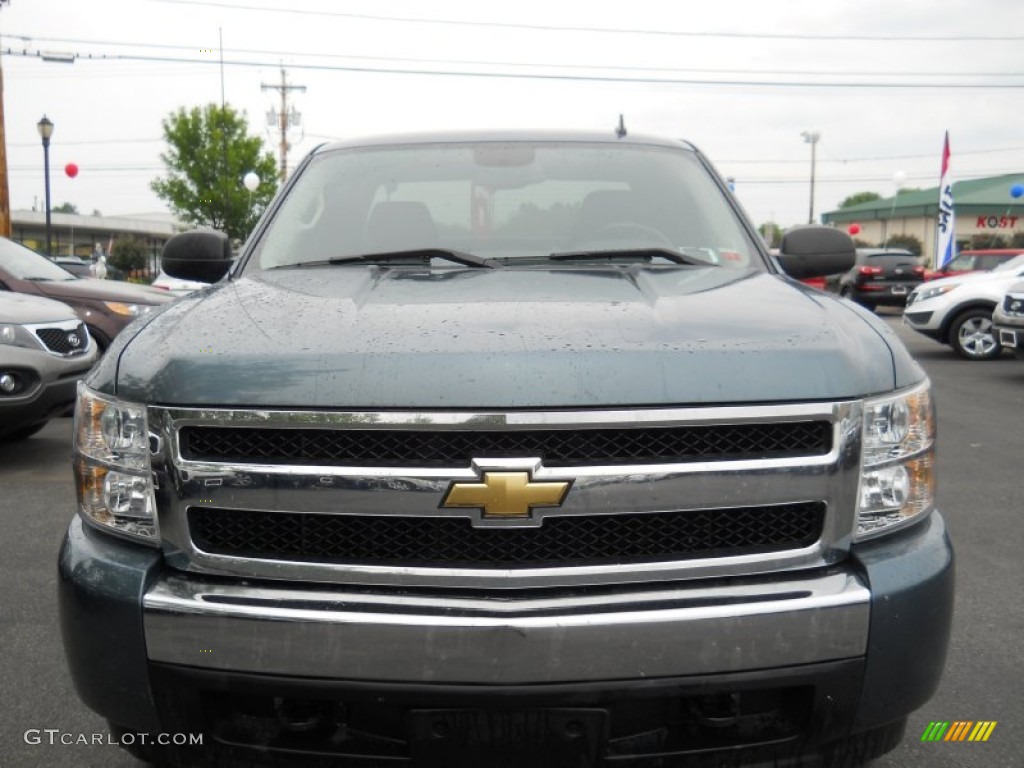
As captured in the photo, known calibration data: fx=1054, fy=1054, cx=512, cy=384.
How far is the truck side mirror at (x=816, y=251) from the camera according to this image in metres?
3.72

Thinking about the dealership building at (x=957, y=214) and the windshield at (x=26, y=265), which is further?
the dealership building at (x=957, y=214)

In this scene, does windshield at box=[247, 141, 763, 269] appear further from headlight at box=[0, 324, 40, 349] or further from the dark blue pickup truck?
headlight at box=[0, 324, 40, 349]

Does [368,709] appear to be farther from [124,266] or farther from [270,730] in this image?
[124,266]

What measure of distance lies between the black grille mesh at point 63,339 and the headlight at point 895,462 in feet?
20.9

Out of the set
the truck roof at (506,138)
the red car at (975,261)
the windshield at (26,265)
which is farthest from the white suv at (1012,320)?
the red car at (975,261)

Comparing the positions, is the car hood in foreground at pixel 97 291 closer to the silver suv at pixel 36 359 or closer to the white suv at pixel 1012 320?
the silver suv at pixel 36 359

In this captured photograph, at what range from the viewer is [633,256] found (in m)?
3.27

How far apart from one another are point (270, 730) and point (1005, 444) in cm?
742

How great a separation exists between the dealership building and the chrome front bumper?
196ft

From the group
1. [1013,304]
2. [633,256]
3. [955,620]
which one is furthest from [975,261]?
[633,256]

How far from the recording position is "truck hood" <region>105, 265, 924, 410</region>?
80.7 inches

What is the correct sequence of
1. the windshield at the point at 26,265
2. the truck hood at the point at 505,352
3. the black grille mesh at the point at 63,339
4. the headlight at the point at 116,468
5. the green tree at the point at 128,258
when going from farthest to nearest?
the green tree at the point at 128,258 < the windshield at the point at 26,265 < the black grille mesh at the point at 63,339 < the headlight at the point at 116,468 < the truck hood at the point at 505,352

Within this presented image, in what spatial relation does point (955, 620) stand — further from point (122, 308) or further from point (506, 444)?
point (122, 308)

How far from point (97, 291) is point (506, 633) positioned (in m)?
8.99
